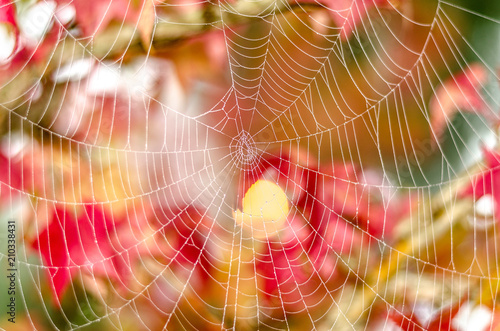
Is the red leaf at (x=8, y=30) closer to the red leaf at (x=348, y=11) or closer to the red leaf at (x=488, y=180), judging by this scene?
the red leaf at (x=348, y=11)

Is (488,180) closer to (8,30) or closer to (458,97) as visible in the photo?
(458,97)

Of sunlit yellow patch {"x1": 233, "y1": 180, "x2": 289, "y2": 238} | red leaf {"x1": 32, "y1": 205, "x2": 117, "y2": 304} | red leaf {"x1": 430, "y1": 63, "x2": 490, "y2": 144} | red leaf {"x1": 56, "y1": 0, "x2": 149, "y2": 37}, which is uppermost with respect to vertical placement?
red leaf {"x1": 56, "y1": 0, "x2": 149, "y2": 37}

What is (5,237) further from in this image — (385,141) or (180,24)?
(385,141)

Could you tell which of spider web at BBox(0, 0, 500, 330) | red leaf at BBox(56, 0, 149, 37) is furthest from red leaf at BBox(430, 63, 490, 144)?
red leaf at BBox(56, 0, 149, 37)

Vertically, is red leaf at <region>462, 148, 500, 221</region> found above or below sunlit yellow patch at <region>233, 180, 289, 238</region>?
above

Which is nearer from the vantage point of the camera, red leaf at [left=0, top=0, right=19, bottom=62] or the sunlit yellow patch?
red leaf at [left=0, top=0, right=19, bottom=62]

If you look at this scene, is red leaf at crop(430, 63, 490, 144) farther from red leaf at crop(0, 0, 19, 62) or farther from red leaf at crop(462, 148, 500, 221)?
red leaf at crop(0, 0, 19, 62)

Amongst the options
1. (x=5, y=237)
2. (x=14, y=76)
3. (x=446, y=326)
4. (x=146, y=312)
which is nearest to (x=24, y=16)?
(x=14, y=76)
